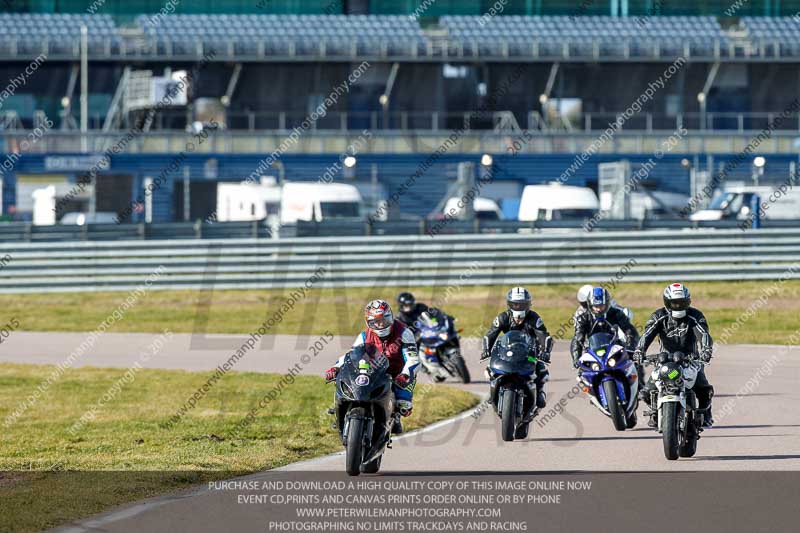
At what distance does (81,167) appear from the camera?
49656 millimetres

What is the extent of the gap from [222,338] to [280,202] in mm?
17881

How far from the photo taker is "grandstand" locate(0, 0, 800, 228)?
51.0m

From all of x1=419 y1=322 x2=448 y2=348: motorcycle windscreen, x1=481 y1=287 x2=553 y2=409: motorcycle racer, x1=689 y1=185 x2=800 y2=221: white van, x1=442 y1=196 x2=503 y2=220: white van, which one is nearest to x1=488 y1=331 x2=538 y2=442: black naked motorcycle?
x1=481 y1=287 x2=553 y2=409: motorcycle racer

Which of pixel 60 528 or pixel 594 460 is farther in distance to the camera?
pixel 594 460

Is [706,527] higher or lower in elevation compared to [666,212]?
lower

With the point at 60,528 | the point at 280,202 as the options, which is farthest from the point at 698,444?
the point at 280,202

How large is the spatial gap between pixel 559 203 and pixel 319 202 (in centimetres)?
681

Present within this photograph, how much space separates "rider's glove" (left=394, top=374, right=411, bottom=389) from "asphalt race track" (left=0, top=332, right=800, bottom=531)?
65 centimetres

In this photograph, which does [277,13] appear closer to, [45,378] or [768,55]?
[768,55]

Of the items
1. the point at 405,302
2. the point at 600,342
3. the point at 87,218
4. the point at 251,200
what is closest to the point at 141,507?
the point at 600,342

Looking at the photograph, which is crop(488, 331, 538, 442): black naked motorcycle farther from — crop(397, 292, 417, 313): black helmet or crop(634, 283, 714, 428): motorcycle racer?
crop(397, 292, 417, 313): black helmet

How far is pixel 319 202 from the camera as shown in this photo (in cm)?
3975

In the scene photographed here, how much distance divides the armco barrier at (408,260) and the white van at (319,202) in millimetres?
9893

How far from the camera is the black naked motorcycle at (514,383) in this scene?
12.5m
